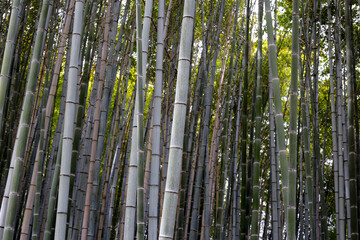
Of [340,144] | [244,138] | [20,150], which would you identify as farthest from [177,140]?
[340,144]

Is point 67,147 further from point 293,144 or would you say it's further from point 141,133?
point 293,144

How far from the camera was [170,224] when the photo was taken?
1175 millimetres

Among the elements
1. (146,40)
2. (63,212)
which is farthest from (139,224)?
(146,40)

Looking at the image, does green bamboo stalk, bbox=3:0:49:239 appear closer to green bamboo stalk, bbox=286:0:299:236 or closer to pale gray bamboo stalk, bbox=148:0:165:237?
pale gray bamboo stalk, bbox=148:0:165:237

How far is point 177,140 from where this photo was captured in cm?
120

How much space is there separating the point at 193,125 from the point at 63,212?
163 centimetres

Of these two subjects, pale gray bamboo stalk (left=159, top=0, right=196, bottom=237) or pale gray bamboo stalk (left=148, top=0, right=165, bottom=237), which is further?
pale gray bamboo stalk (left=148, top=0, right=165, bottom=237)

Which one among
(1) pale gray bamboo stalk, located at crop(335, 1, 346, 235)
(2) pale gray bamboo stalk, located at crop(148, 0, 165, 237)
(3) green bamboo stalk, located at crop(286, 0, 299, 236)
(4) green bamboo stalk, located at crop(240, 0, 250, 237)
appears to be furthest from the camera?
(4) green bamboo stalk, located at crop(240, 0, 250, 237)

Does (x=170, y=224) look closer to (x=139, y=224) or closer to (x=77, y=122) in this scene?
(x=139, y=224)

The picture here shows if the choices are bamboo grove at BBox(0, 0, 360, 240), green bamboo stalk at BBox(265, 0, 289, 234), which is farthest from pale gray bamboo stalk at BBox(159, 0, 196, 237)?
green bamboo stalk at BBox(265, 0, 289, 234)

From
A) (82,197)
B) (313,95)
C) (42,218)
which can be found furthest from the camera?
(313,95)

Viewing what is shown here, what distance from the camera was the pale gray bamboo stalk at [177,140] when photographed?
46.4 inches

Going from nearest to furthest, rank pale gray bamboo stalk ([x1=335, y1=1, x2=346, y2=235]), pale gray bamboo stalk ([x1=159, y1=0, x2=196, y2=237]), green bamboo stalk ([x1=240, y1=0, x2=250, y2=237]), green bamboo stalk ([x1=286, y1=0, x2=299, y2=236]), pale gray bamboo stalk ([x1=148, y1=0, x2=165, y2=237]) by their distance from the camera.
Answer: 1. pale gray bamboo stalk ([x1=159, y1=0, x2=196, y2=237])
2. green bamboo stalk ([x1=286, y1=0, x2=299, y2=236])
3. pale gray bamboo stalk ([x1=148, y1=0, x2=165, y2=237])
4. pale gray bamboo stalk ([x1=335, y1=1, x2=346, y2=235])
5. green bamboo stalk ([x1=240, y1=0, x2=250, y2=237])

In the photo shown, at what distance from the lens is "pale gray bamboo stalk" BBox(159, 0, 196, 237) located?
1180 mm
